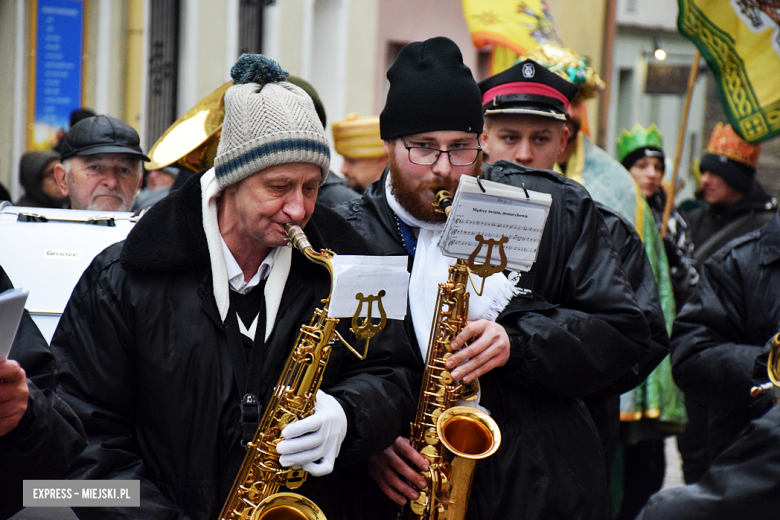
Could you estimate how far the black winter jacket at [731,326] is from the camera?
380cm

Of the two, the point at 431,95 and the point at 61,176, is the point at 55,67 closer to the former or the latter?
the point at 61,176

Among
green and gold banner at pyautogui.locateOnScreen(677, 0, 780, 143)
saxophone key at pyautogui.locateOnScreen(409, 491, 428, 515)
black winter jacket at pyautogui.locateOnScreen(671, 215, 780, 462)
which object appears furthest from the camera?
green and gold banner at pyautogui.locateOnScreen(677, 0, 780, 143)

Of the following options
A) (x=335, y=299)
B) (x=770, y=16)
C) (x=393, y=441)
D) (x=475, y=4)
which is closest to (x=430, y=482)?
(x=393, y=441)

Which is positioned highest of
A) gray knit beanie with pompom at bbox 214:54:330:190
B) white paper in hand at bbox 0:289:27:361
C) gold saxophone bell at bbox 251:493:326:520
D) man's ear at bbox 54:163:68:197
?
gray knit beanie with pompom at bbox 214:54:330:190

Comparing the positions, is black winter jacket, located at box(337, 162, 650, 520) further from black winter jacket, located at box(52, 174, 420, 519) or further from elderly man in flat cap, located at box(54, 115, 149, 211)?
elderly man in flat cap, located at box(54, 115, 149, 211)

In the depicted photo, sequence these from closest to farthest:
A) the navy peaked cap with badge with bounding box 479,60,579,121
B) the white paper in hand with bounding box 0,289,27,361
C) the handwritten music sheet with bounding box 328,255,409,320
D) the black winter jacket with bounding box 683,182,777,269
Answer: the white paper in hand with bounding box 0,289,27,361 < the handwritten music sheet with bounding box 328,255,409,320 < the navy peaked cap with badge with bounding box 479,60,579,121 < the black winter jacket with bounding box 683,182,777,269

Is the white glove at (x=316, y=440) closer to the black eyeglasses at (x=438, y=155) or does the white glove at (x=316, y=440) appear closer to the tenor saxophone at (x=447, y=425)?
the tenor saxophone at (x=447, y=425)

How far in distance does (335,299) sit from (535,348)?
2.56 ft

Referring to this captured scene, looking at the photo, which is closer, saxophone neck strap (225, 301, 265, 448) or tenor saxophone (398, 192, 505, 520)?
saxophone neck strap (225, 301, 265, 448)

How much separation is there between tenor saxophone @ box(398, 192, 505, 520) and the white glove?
16.8 inches

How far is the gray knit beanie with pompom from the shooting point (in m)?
2.79

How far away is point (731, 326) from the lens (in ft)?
13.0

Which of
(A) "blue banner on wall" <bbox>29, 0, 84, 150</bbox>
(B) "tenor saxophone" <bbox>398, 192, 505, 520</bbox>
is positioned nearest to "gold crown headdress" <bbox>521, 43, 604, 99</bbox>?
(B) "tenor saxophone" <bbox>398, 192, 505, 520</bbox>

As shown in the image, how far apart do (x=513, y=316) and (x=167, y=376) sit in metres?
1.08
